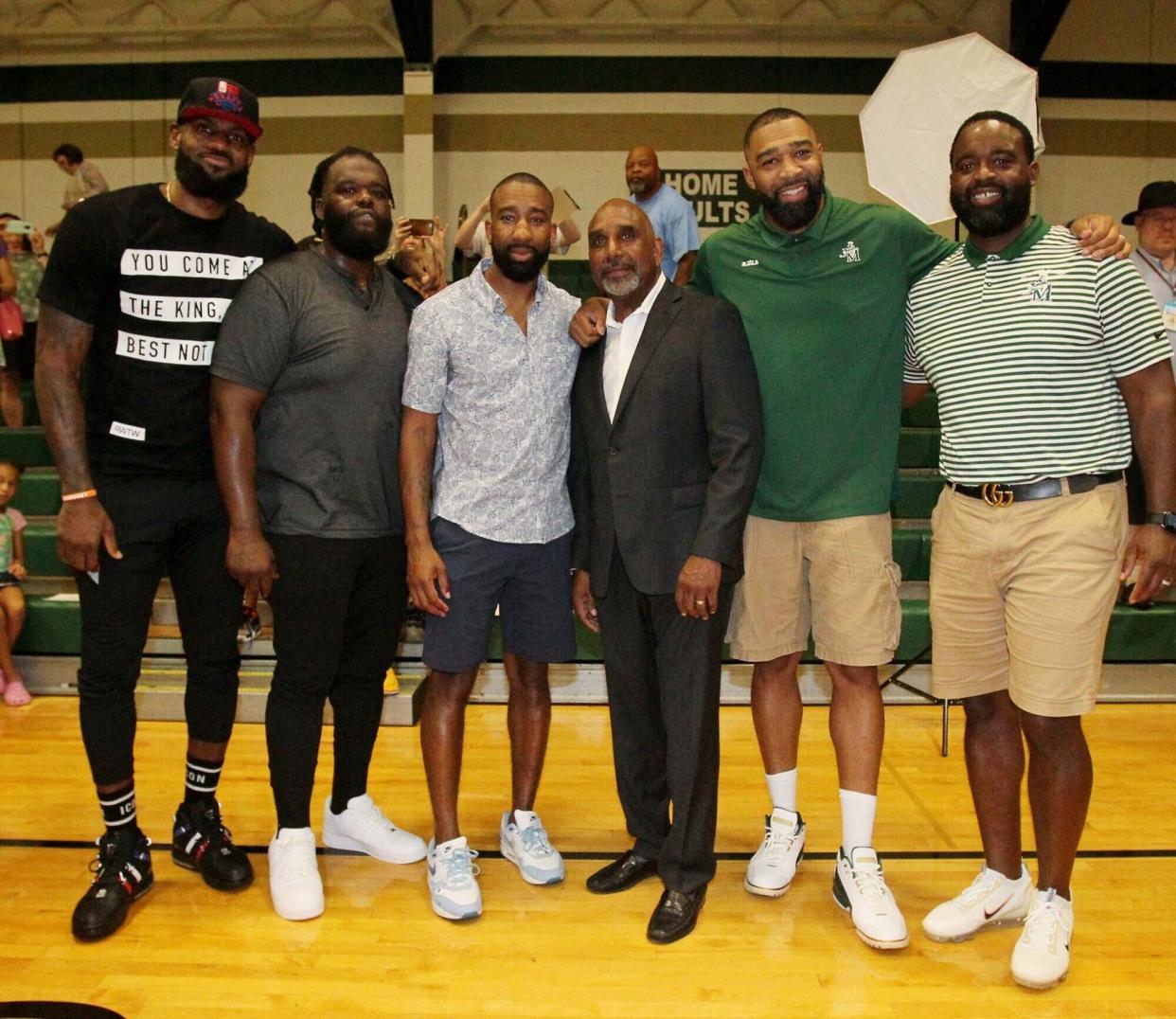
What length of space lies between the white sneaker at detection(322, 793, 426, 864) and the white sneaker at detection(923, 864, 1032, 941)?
1.31m

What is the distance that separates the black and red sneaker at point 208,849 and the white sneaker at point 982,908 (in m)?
1.64

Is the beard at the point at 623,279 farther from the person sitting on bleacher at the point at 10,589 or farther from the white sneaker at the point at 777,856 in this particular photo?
the person sitting on bleacher at the point at 10,589

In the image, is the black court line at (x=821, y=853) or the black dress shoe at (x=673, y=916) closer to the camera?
the black dress shoe at (x=673, y=916)

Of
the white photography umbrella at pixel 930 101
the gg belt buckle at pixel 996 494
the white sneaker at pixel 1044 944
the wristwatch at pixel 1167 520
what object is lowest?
the white sneaker at pixel 1044 944

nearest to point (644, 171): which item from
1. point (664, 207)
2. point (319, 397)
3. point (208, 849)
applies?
point (664, 207)

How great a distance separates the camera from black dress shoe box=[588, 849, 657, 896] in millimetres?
2615

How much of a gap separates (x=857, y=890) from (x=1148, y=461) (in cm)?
112

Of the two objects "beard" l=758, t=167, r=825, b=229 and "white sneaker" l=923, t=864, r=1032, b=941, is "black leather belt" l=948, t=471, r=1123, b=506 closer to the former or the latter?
"beard" l=758, t=167, r=825, b=229

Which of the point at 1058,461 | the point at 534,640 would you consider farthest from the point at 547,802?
the point at 1058,461

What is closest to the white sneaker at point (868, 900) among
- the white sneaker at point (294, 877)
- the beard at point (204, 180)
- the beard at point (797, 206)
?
the white sneaker at point (294, 877)

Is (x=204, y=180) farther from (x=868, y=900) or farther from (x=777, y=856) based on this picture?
(x=868, y=900)

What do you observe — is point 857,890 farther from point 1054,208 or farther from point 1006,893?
point 1054,208

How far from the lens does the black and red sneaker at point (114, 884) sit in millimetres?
2373

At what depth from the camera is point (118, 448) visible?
96.3 inches
